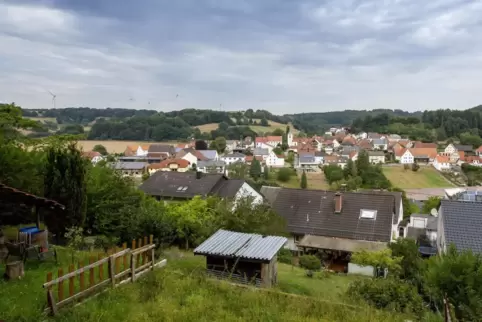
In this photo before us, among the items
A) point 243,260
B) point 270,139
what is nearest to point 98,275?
point 243,260

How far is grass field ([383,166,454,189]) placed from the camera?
248 ft

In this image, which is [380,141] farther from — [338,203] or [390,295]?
[390,295]

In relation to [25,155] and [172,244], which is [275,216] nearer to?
[172,244]

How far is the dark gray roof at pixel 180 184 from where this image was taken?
118 feet

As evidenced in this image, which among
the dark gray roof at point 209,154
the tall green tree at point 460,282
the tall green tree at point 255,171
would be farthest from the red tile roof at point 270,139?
the tall green tree at point 460,282

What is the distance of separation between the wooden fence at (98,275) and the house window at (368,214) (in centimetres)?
1741

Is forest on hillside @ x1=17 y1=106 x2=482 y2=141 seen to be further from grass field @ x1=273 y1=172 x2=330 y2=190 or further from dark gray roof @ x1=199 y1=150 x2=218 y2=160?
grass field @ x1=273 y1=172 x2=330 y2=190

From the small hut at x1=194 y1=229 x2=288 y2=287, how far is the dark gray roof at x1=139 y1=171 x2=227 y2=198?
2375cm

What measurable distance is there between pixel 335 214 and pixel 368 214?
2042 mm

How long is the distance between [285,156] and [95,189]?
294 feet

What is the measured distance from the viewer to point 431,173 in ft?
285

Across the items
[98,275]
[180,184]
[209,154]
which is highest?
[98,275]

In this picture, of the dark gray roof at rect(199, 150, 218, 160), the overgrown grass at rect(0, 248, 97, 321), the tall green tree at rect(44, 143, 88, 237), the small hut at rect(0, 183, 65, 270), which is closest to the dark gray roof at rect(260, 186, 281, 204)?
the tall green tree at rect(44, 143, 88, 237)

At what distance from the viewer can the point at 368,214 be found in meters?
24.8
